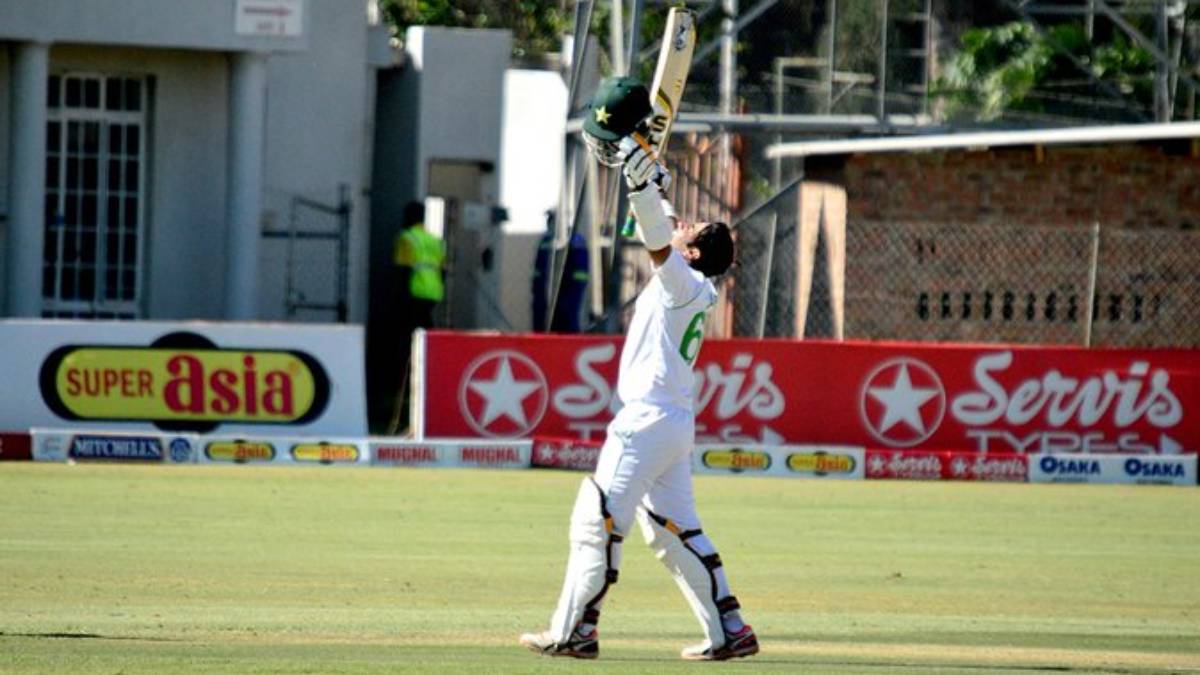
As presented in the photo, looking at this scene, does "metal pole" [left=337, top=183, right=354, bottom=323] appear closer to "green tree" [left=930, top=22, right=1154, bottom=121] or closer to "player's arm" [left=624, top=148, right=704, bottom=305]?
"green tree" [left=930, top=22, right=1154, bottom=121]

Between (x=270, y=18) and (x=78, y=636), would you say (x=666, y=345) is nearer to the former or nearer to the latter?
(x=78, y=636)

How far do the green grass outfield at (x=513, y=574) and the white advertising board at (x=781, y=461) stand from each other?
449mm

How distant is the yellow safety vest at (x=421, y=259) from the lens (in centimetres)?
2611

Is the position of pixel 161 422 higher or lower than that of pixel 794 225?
lower

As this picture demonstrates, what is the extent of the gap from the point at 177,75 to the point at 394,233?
222 inches

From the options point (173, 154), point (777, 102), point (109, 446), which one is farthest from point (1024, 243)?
point (173, 154)

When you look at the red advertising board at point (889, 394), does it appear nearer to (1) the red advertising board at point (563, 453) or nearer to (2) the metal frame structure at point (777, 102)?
(1) the red advertising board at point (563, 453)

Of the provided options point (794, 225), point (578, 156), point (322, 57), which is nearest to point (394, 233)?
point (322, 57)

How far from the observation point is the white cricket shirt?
9.02m

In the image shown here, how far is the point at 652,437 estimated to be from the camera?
352 inches

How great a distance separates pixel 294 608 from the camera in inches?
419

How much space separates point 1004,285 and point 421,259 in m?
7.09

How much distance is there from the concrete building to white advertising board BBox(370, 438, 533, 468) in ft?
24.6

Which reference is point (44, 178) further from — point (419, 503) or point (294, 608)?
point (294, 608)
